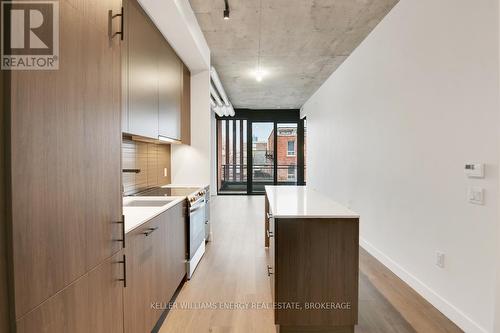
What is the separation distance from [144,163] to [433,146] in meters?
3.06

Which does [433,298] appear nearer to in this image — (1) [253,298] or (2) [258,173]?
(1) [253,298]

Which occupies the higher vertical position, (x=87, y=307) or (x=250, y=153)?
(x=250, y=153)

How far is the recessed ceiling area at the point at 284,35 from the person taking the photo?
10.6ft

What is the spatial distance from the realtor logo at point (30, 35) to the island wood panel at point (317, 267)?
160 centimetres

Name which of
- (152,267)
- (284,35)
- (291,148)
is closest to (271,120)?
(291,148)

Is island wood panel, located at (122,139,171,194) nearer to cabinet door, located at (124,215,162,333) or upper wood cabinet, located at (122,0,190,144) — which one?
upper wood cabinet, located at (122,0,190,144)

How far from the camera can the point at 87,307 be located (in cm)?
125

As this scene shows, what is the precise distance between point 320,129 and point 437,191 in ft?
14.8

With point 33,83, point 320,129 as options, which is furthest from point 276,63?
point 33,83

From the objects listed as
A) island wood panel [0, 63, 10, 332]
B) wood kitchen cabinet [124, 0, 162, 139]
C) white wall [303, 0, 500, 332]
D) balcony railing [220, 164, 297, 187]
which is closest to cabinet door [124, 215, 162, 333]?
island wood panel [0, 63, 10, 332]

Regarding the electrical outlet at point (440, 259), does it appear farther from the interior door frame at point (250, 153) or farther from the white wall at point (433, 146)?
the interior door frame at point (250, 153)

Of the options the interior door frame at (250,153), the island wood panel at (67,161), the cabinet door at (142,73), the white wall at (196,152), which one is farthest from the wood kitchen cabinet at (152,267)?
the interior door frame at (250,153)

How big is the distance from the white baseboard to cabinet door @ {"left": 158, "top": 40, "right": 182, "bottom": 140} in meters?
3.04

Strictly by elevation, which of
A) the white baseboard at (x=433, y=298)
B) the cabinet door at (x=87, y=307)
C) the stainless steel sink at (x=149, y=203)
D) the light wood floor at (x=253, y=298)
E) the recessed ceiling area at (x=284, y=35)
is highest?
the recessed ceiling area at (x=284, y=35)
